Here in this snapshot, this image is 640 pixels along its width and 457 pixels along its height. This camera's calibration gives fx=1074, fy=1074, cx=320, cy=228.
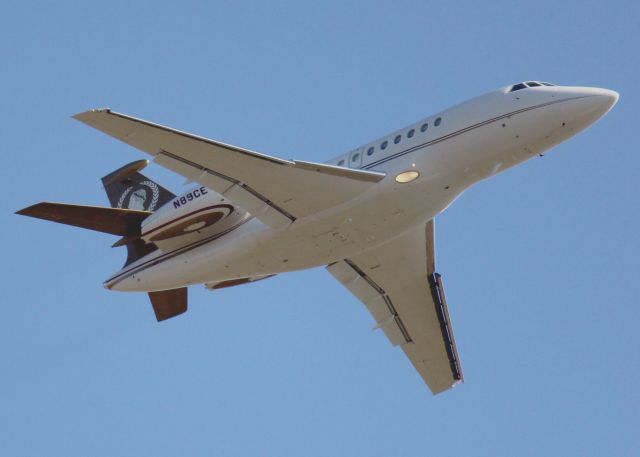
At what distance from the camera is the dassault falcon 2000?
2420 centimetres

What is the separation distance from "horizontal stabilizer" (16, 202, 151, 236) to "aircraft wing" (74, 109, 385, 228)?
3367 mm

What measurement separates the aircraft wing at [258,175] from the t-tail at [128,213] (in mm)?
3424

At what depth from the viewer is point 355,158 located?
2578cm

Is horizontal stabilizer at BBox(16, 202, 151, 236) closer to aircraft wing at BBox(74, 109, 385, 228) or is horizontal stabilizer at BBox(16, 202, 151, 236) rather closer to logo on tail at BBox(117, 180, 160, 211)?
logo on tail at BBox(117, 180, 160, 211)

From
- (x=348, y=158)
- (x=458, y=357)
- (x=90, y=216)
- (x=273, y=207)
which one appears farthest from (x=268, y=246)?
(x=458, y=357)

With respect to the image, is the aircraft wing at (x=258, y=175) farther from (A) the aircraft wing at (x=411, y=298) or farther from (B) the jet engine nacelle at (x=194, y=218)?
(A) the aircraft wing at (x=411, y=298)

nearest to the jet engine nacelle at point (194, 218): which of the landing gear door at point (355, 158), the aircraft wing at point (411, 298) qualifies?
the landing gear door at point (355, 158)

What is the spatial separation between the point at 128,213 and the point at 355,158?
6.02m

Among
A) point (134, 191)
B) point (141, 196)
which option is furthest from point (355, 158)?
point (134, 191)

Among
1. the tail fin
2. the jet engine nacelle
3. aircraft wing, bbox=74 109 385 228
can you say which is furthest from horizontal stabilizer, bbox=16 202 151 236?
aircraft wing, bbox=74 109 385 228

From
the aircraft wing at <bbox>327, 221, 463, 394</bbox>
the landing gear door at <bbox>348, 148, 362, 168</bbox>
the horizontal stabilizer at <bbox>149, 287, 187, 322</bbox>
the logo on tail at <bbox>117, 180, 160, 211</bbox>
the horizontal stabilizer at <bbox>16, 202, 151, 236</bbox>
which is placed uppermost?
the logo on tail at <bbox>117, 180, 160, 211</bbox>

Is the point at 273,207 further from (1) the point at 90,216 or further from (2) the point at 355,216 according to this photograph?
(1) the point at 90,216

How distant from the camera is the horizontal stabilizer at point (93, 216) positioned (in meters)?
25.3

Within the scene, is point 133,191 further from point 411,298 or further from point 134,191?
point 411,298
